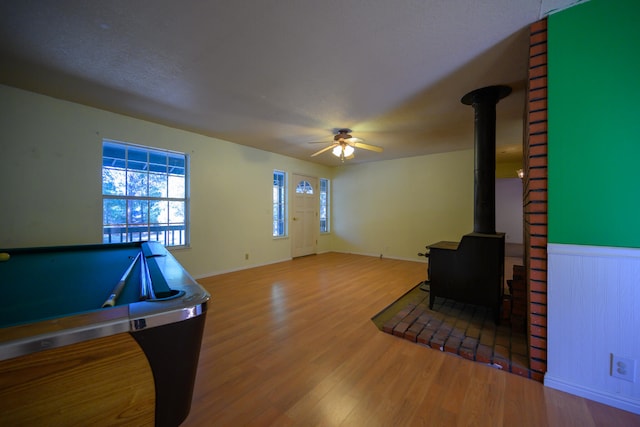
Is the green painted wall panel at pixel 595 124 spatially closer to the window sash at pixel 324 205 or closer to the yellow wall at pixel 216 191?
the yellow wall at pixel 216 191

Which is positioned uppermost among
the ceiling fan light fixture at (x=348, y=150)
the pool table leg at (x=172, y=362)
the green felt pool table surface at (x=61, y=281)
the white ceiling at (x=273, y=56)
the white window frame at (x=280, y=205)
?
the white ceiling at (x=273, y=56)

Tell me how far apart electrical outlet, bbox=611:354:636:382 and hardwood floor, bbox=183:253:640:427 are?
0.65ft

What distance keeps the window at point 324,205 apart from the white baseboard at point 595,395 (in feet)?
17.8

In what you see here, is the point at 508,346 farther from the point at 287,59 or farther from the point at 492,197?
the point at 287,59

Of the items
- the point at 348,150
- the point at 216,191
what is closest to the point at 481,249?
the point at 348,150

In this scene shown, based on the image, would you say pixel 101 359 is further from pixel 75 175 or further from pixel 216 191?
pixel 216 191

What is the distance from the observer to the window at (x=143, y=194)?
3350 mm

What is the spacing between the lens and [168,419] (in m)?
0.81

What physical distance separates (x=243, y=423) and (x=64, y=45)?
2974 millimetres

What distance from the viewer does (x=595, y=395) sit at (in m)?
1.49

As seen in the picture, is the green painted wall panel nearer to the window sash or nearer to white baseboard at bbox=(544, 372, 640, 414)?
white baseboard at bbox=(544, 372, 640, 414)

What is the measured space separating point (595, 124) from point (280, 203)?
4976 millimetres

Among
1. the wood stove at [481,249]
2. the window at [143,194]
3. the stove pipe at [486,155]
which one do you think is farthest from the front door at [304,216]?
the stove pipe at [486,155]

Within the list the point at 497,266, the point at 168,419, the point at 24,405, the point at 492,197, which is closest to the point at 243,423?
the point at 168,419
